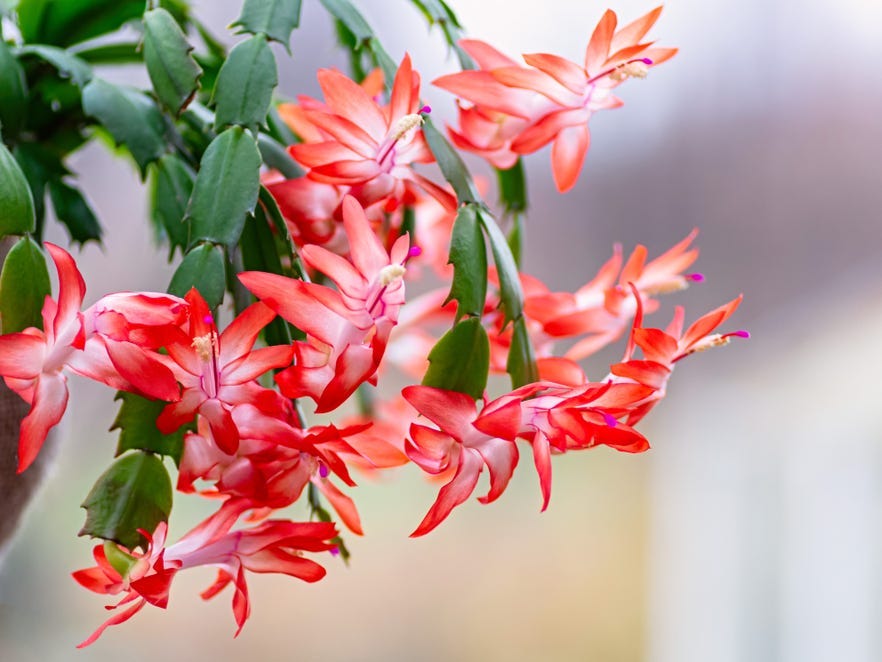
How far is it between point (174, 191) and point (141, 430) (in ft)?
0.63

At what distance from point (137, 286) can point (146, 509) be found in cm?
164

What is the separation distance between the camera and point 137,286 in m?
1.95

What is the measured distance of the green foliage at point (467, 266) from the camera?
43 centimetres

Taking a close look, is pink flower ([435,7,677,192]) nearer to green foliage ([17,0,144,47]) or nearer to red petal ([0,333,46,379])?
red petal ([0,333,46,379])

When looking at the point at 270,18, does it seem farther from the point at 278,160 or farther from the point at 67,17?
the point at 67,17

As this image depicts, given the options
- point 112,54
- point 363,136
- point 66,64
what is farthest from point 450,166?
point 112,54

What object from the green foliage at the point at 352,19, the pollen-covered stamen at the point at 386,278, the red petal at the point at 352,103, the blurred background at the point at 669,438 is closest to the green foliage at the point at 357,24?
the green foliage at the point at 352,19

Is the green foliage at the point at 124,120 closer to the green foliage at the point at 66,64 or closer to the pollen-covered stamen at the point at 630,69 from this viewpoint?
the green foliage at the point at 66,64

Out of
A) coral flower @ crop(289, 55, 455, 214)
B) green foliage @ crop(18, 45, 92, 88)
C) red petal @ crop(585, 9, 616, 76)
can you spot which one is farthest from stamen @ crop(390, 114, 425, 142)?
green foliage @ crop(18, 45, 92, 88)

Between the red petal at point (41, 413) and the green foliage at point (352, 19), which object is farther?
the green foliage at point (352, 19)

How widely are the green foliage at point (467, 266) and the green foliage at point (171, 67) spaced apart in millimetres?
156

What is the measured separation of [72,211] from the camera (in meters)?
0.65

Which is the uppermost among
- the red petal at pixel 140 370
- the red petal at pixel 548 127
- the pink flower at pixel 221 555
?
the red petal at pixel 548 127

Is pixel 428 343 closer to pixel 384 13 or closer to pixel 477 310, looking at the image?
pixel 477 310
